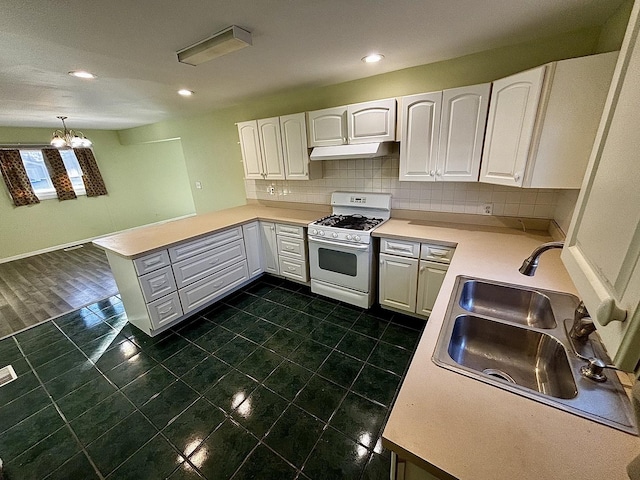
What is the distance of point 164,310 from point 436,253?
2.54 metres

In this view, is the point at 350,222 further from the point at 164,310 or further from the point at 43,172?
the point at 43,172


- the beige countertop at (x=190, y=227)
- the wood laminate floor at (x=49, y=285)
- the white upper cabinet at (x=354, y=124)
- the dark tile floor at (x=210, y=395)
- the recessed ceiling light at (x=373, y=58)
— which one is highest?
the recessed ceiling light at (x=373, y=58)

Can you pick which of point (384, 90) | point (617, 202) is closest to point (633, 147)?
point (617, 202)

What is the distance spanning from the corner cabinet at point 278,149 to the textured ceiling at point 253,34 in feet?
1.43

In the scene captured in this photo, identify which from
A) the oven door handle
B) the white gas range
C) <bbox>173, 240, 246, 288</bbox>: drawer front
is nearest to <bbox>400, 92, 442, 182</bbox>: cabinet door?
the white gas range

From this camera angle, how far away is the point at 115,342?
8.07 feet

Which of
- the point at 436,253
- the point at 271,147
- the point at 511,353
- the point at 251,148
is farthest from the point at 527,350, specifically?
the point at 251,148

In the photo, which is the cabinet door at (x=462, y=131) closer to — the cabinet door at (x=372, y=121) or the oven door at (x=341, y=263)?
the cabinet door at (x=372, y=121)

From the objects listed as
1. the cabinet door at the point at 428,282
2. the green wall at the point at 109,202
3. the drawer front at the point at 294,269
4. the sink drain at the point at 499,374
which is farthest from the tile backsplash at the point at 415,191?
the green wall at the point at 109,202

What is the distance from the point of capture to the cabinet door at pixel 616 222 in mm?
520

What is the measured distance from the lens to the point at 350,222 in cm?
277

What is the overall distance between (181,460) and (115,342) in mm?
1547

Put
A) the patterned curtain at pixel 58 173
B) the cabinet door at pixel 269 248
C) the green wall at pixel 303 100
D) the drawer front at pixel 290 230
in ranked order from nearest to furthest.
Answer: the green wall at pixel 303 100 < the drawer front at pixel 290 230 < the cabinet door at pixel 269 248 < the patterned curtain at pixel 58 173

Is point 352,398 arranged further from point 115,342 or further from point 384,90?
point 384,90
